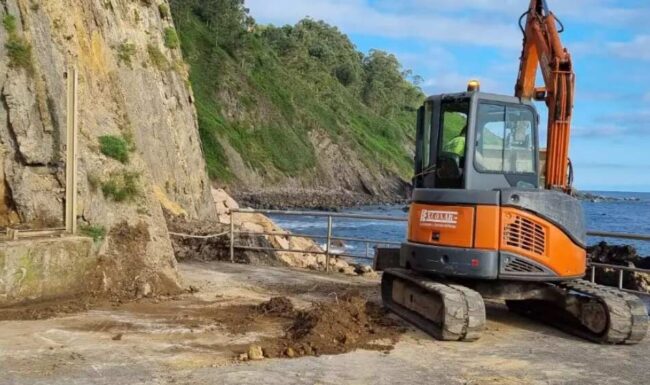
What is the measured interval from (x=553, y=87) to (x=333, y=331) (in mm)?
4508

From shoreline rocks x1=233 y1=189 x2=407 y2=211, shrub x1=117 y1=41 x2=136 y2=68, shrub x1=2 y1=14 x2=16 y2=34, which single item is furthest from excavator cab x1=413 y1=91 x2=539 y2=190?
shoreline rocks x1=233 y1=189 x2=407 y2=211

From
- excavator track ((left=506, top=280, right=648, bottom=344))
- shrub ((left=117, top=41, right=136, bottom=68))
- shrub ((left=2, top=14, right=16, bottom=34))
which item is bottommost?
excavator track ((left=506, top=280, right=648, bottom=344))

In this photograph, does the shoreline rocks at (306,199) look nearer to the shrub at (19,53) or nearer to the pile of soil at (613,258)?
the pile of soil at (613,258)

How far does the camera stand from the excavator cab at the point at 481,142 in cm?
865

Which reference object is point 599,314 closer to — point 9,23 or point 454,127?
point 454,127

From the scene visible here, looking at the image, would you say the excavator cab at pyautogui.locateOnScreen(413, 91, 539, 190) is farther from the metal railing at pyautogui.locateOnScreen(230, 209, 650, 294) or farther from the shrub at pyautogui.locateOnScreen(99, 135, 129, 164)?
the shrub at pyautogui.locateOnScreen(99, 135, 129, 164)

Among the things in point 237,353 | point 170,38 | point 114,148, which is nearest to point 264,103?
point 170,38

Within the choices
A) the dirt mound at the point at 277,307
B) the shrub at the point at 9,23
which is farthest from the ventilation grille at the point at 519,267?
the shrub at the point at 9,23

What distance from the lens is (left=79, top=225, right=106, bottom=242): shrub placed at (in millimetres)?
10276

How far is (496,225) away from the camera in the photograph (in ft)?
27.2

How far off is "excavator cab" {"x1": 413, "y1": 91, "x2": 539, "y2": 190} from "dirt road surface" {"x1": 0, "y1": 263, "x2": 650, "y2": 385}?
1.96 metres

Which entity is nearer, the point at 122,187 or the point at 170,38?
the point at 122,187

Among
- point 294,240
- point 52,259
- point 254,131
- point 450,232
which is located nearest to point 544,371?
point 450,232

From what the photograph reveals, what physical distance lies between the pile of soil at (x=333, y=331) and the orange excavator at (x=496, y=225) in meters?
0.53
